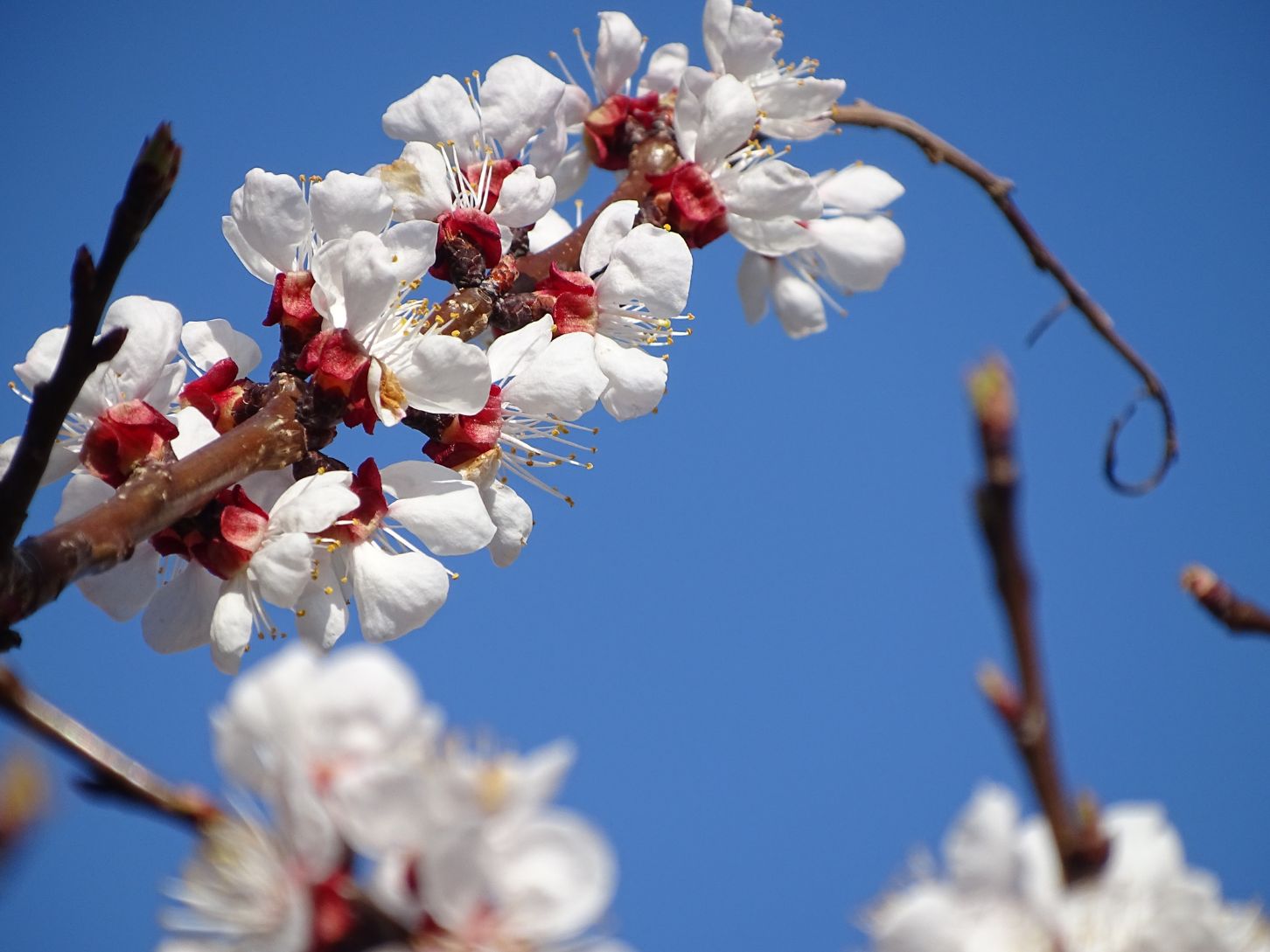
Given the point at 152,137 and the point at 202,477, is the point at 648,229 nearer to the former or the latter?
the point at 202,477

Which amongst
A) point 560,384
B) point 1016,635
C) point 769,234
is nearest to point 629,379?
point 560,384

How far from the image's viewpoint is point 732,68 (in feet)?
5.36

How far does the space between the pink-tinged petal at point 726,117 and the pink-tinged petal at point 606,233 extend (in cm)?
16

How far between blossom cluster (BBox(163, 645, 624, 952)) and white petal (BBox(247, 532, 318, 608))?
492mm

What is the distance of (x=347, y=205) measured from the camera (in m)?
1.25

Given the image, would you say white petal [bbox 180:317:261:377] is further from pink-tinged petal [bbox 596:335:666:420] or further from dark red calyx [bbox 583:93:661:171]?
dark red calyx [bbox 583:93:661:171]

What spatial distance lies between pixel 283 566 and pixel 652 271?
0.57 meters

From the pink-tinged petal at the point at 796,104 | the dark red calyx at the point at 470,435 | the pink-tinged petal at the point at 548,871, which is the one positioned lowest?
the pink-tinged petal at the point at 548,871

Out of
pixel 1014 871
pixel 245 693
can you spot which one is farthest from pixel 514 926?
pixel 1014 871

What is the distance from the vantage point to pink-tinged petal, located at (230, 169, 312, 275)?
1284 millimetres

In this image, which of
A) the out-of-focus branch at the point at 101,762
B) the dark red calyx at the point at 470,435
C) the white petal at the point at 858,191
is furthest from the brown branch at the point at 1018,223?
the out-of-focus branch at the point at 101,762

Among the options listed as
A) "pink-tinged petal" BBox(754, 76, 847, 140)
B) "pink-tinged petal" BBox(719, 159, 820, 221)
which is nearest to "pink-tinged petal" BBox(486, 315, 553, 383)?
"pink-tinged petal" BBox(719, 159, 820, 221)

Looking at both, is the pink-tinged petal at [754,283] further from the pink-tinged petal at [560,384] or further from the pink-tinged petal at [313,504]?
the pink-tinged petal at [313,504]

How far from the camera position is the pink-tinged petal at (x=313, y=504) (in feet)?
3.83
